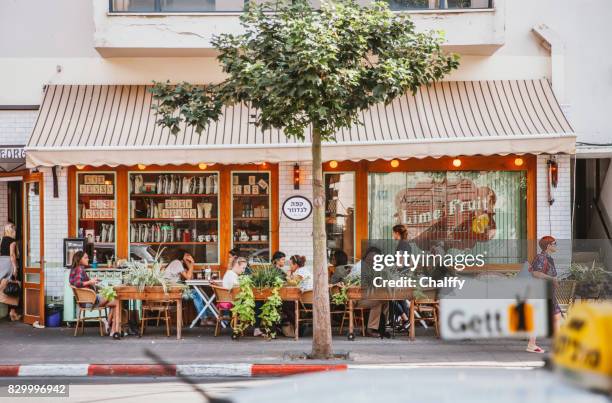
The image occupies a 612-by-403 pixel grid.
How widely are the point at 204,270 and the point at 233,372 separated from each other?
4.30m

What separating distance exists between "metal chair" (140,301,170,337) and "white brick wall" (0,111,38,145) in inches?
154

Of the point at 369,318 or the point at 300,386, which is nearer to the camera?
the point at 300,386

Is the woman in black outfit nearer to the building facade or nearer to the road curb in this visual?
the building facade

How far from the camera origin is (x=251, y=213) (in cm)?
1581

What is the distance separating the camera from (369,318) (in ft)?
46.3

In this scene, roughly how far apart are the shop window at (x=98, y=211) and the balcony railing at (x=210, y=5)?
9.97 ft

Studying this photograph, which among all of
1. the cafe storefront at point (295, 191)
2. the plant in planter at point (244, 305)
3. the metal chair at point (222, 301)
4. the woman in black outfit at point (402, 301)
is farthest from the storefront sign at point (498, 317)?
the cafe storefront at point (295, 191)

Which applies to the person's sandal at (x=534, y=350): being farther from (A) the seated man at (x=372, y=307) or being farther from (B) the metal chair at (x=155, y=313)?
A: (B) the metal chair at (x=155, y=313)

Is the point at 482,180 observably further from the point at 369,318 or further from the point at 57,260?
the point at 57,260

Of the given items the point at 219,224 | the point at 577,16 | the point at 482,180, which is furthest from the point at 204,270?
the point at 577,16

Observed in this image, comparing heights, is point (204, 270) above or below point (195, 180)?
below

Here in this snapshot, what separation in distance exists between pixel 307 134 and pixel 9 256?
617 cm

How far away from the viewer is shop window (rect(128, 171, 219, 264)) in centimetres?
1574

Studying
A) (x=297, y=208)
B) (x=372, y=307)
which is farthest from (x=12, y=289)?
(x=372, y=307)
